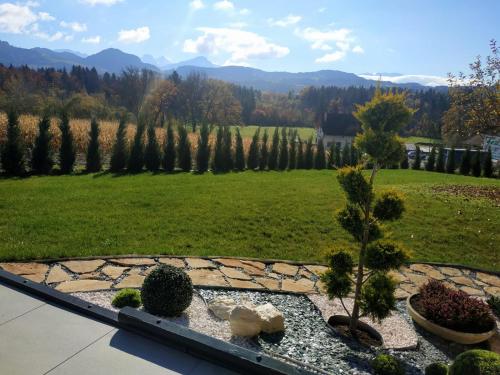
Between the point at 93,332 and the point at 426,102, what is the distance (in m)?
78.8

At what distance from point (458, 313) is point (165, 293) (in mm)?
3189

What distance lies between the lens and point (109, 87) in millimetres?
66375

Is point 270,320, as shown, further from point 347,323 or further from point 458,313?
point 458,313

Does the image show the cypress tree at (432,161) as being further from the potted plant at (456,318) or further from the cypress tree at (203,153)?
the potted plant at (456,318)

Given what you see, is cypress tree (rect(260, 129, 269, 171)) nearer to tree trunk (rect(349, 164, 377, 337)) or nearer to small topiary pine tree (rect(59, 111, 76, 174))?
small topiary pine tree (rect(59, 111, 76, 174))

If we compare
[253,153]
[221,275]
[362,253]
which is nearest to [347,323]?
[362,253]

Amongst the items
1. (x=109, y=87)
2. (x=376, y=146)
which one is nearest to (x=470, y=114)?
(x=376, y=146)

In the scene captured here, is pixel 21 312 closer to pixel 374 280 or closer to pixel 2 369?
pixel 2 369

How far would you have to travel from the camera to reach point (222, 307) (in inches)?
164

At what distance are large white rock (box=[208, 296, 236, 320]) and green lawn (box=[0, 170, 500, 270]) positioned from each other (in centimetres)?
193

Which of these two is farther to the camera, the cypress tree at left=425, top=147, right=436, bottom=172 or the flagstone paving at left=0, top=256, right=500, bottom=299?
the cypress tree at left=425, top=147, right=436, bottom=172

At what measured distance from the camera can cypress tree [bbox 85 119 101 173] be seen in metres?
14.3

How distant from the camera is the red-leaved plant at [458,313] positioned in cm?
420

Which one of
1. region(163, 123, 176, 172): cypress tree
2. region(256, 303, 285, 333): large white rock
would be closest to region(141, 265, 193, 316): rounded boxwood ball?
region(256, 303, 285, 333): large white rock
